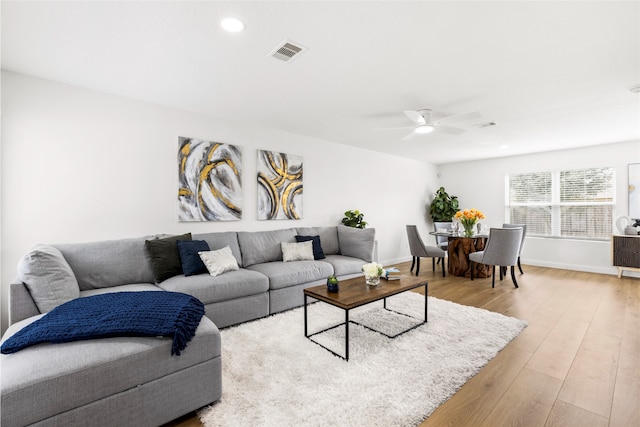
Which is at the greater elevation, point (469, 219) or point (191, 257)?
point (469, 219)

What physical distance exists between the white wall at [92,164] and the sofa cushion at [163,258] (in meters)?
0.46

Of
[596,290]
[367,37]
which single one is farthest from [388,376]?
[596,290]

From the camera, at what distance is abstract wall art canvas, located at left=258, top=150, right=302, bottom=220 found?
4.27m

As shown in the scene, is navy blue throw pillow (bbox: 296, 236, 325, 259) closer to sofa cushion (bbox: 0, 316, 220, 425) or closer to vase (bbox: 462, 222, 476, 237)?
sofa cushion (bbox: 0, 316, 220, 425)

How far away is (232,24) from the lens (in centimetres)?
196

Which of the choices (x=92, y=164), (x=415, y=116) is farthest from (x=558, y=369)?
(x=92, y=164)

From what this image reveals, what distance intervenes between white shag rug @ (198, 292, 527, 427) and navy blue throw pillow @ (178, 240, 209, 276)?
0.73 meters

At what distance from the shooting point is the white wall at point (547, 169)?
17.2 feet

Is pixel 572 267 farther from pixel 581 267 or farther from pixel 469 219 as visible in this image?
pixel 469 219

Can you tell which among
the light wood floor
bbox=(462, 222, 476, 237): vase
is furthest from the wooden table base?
the light wood floor

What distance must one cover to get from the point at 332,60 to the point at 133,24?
1432 mm

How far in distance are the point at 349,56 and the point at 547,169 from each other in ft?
19.0

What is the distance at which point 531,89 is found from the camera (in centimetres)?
297

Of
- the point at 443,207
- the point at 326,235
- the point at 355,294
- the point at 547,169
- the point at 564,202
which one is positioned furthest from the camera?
the point at 443,207
